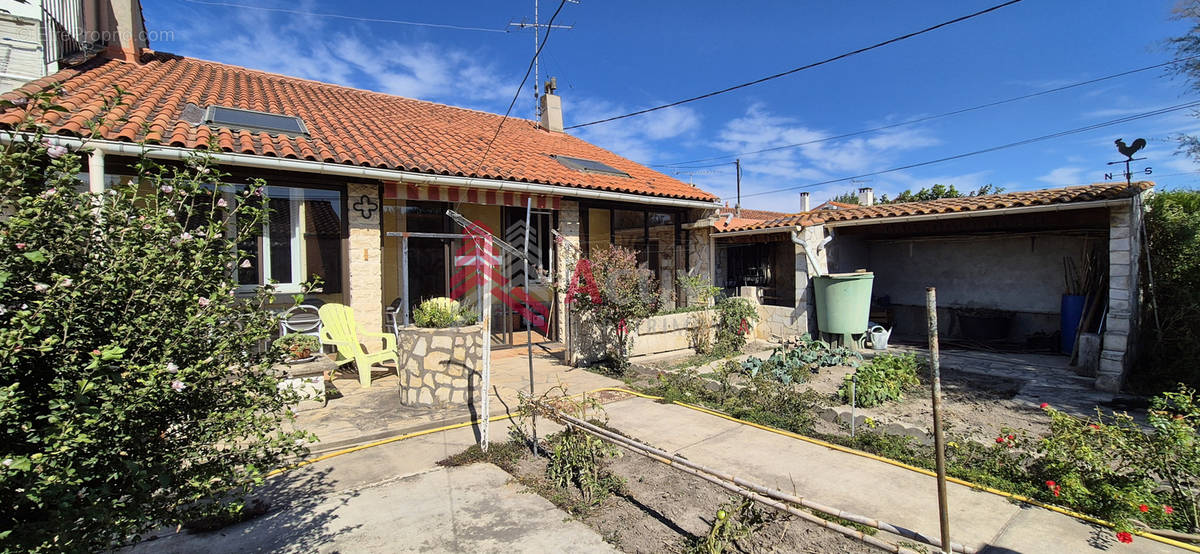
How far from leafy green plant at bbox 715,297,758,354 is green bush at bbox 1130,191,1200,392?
482cm

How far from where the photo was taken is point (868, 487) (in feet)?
11.7

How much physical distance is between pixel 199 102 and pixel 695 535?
8.58 m

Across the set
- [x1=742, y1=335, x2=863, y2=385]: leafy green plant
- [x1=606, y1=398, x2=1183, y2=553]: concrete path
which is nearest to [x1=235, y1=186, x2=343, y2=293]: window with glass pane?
[x1=606, y1=398, x2=1183, y2=553]: concrete path

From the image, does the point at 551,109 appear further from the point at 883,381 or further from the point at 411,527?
the point at 411,527

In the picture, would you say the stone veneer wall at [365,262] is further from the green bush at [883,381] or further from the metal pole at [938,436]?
the metal pole at [938,436]

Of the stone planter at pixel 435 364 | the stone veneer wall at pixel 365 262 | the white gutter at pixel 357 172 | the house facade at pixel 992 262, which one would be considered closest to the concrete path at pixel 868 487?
the stone planter at pixel 435 364

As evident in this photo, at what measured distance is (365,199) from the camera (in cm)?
673

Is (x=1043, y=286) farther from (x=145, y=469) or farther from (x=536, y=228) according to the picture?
(x=145, y=469)

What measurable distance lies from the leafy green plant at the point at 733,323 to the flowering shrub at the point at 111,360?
740 centimetres

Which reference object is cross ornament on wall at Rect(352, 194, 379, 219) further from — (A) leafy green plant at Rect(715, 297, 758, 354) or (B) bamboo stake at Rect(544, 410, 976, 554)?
(A) leafy green plant at Rect(715, 297, 758, 354)

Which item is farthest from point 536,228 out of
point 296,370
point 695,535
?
point 695,535

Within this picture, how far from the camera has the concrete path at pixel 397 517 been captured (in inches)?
114

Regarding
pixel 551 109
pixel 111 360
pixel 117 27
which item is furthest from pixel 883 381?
pixel 117 27

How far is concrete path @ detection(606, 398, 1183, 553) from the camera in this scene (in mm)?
2871
